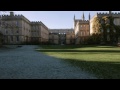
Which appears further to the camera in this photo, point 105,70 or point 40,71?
point 105,70

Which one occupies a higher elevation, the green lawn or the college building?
the college building

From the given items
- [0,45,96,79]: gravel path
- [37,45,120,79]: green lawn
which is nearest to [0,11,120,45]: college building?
[37,45,120,79]: green lawn

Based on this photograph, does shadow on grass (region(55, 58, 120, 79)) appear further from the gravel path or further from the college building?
the college building

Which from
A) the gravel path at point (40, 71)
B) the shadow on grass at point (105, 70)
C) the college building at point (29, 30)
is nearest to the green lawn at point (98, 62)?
the shadow on grass at point (105, 70)

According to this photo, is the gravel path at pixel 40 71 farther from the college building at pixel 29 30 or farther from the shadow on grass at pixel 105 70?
the college building at pixel 29 30

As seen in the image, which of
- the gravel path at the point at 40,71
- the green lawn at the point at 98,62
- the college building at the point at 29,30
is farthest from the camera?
the college building at the point at 29,30

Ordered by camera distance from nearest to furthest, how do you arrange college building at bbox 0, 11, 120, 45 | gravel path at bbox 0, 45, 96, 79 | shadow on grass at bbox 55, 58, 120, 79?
shadow on grass at bbox 55, 58, 120, 79, gravel path at bbox 0, 45, 96, 79, college building at bbox 0, 11, 120, 45

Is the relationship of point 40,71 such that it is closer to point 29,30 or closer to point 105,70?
point 105,70

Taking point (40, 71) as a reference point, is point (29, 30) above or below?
above

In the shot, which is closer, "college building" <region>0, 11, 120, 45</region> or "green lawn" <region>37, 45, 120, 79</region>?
"green lawn" <region>37, 45, 120, 79</region>

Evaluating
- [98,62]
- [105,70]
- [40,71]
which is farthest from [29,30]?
[105,70]
